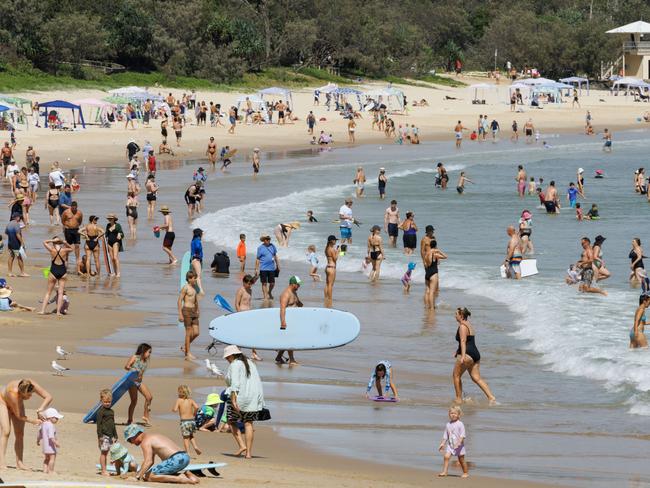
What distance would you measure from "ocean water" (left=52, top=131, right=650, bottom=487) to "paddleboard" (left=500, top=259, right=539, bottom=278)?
0.18 meters

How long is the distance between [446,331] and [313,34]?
191ft

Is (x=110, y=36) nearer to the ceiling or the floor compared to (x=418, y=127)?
nearer to the ceiling

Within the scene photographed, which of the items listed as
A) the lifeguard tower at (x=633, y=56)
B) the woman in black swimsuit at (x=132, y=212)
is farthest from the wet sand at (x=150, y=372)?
the lifeguard tower at (x=633, y=56)

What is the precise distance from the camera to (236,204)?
34.7 metres

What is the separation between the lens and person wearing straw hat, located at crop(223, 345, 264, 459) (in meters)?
11.5

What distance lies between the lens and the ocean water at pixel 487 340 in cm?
1220

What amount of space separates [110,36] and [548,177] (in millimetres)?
29437

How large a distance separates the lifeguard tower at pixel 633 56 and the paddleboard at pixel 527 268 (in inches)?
2810

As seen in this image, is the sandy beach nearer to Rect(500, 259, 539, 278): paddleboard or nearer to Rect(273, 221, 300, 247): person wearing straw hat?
Rect(273, 221, 300, 247): person wearing straw hat

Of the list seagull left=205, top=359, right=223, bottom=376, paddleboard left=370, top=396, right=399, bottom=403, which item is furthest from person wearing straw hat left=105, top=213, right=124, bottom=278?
paddleboard left=370, top=396, right=399, bottom=403

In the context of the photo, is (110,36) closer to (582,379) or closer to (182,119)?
(182,119)

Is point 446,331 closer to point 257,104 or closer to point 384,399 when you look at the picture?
point 384,399

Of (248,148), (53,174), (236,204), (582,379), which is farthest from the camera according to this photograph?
(248,148)

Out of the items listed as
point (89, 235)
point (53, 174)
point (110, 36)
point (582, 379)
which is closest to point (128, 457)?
point (582, 379)
